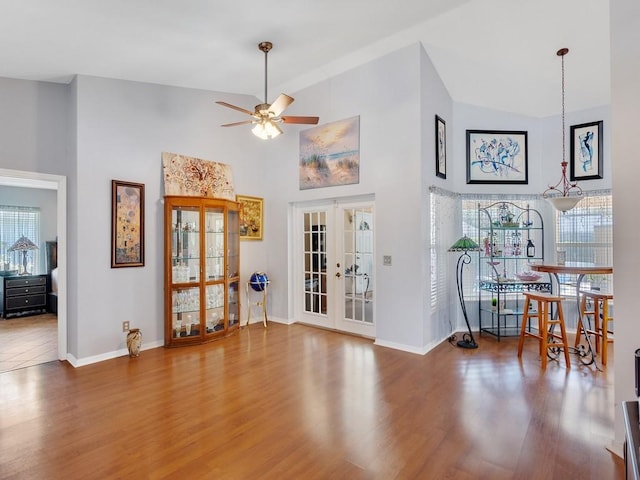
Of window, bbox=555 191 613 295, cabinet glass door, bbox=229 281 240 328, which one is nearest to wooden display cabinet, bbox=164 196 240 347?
cabinet glass door, bbox=229 281 240 328

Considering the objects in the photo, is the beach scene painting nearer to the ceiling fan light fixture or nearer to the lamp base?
the ceiling fan light fixture

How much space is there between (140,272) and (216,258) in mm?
996

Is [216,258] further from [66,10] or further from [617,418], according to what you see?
[617,418]

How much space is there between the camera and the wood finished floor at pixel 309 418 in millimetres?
2100

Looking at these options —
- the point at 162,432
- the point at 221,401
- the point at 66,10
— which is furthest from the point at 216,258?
the point at 66,10

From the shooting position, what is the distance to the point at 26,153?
3756 millimetres

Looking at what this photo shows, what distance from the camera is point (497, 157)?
17.0ft

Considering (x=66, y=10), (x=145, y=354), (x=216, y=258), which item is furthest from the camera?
(x=216, y=258)

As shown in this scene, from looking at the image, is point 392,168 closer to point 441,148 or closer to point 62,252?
point 441,148

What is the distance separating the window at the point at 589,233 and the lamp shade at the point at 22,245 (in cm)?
968

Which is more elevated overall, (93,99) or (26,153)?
(93,99)

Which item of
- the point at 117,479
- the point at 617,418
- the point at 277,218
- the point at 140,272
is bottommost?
the point at 117,479

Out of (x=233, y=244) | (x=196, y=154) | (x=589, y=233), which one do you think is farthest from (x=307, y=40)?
(x=589, y=233)

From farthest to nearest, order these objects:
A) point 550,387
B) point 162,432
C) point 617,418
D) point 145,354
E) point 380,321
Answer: point 380,321 → point 145,354 → point 550,387 → point 162,432 → point 617,418
